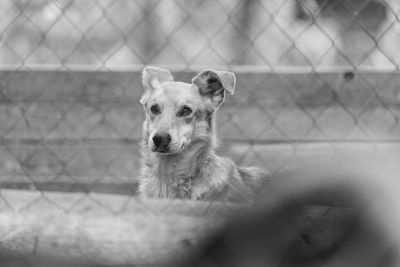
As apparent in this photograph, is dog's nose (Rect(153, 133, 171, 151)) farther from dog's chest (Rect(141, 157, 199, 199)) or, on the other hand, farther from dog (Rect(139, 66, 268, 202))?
dog's chest (Rect(141, 157, 199, 199))

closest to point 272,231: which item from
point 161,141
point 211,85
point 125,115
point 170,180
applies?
point 161,141

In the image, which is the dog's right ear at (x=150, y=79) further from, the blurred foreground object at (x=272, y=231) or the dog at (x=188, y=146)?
the blurred foreground object at (x=272, y=231)

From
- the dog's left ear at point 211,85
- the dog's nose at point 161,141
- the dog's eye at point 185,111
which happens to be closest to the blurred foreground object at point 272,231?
the dog's nose at point 161,141

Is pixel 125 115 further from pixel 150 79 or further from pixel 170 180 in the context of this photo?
pixel 170 180

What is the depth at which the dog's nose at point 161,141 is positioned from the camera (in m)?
3.47

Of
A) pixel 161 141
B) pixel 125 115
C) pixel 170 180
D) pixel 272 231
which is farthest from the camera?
pixel 125 115

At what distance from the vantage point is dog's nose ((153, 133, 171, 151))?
347cm

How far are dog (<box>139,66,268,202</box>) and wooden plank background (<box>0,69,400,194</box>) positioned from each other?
19.4 inches

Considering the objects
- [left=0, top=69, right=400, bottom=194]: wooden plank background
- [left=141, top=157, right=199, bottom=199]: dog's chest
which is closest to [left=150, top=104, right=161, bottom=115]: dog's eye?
[left=141, top=157, right=199, bottom=199]: dog's chest

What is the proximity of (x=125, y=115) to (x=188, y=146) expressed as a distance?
1022 millimetres

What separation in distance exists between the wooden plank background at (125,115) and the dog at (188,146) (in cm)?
49

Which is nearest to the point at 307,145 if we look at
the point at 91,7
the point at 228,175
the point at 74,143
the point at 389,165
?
the point at 228,175

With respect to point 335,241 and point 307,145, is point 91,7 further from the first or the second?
point 335,241

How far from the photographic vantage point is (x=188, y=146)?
12.1 ft
